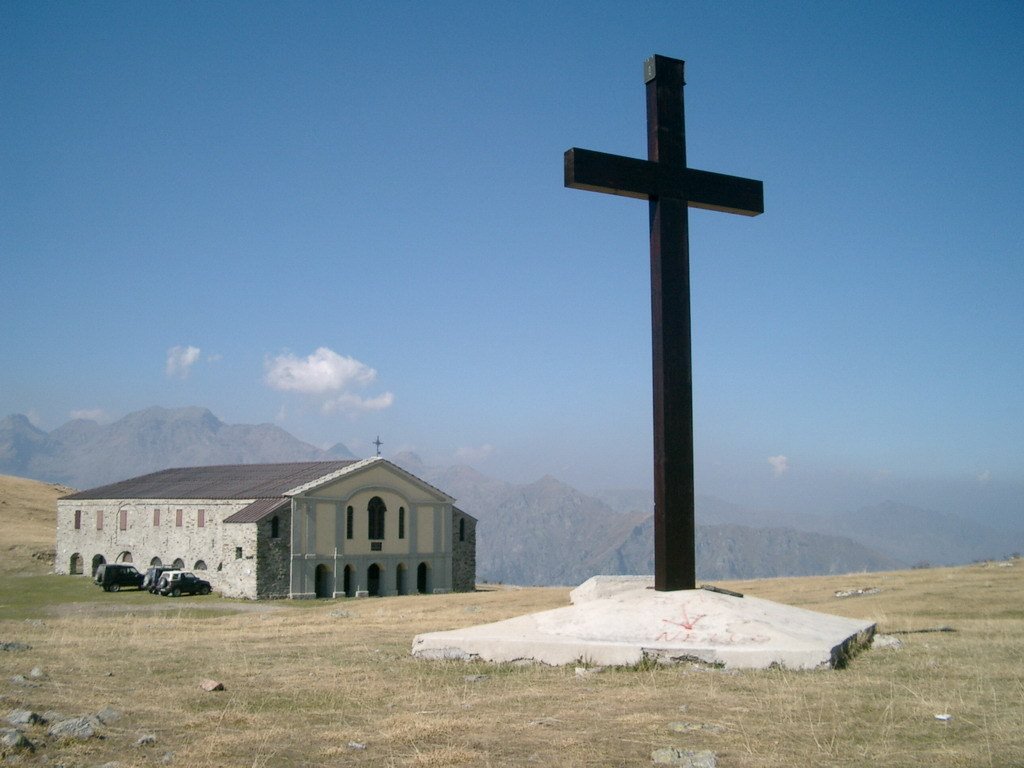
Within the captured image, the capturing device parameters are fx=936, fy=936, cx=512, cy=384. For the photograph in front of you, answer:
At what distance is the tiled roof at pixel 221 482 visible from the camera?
55.3m

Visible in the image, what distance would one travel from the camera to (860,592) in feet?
90.0

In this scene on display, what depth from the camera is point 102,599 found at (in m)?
45.0

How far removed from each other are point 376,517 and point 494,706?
47541mm

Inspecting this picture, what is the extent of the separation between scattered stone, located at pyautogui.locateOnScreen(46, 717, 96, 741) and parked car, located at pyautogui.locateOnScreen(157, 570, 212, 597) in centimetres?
4412

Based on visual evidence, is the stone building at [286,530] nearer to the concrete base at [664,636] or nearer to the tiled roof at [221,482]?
the tiled roof at [221,482]

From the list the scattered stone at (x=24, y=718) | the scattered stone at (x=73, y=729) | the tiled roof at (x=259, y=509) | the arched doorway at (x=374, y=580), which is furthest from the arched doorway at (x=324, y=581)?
the scattered stone at (x=73, y=729)

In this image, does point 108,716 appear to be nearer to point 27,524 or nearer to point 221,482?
point 221,482

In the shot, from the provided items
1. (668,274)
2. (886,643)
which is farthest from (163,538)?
(886,643)

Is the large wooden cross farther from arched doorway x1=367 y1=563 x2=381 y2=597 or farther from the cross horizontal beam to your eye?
arched doorway x1=367 y1=563 x2=381 y2=597

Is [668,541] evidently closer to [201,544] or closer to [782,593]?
[782,593]

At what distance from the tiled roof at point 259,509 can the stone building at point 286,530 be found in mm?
71

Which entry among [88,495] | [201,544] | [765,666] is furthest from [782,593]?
[88,495]

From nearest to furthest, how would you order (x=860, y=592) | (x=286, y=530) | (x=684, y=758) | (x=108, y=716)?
1. (x=684, y=758)
2. (x=108, y=716)
3. (x=860, y=592)
4. (x=286, y=530)

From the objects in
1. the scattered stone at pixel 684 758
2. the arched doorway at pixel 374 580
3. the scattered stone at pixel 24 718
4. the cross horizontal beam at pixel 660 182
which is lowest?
the arched doorway at pixel 374 580
